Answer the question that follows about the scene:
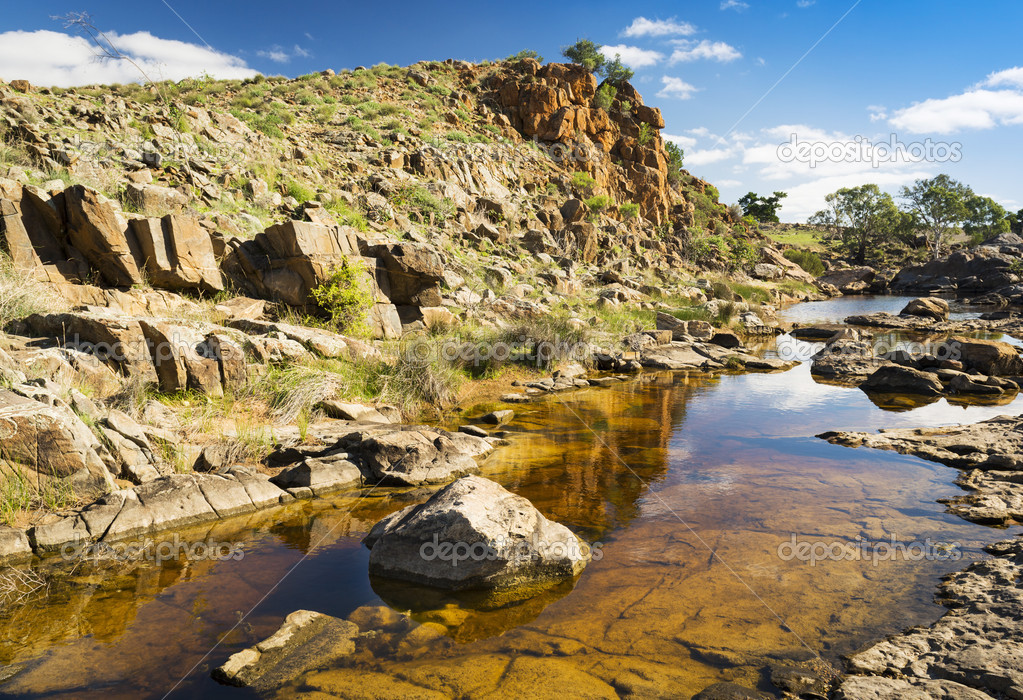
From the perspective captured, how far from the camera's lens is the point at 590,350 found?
15680 millimetres

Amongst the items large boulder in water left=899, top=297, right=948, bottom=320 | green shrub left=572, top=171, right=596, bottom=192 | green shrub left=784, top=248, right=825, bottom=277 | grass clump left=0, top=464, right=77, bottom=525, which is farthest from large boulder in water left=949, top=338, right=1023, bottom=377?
green shrub left=784, top=248, right=825, bottom=277

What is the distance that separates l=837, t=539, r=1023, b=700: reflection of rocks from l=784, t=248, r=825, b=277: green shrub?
56169mm

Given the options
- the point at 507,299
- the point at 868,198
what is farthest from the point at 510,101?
the point at 868,198

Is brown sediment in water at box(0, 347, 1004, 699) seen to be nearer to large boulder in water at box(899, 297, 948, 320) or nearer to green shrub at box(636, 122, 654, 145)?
large boulder in water at box(899, 297, 948, 320)

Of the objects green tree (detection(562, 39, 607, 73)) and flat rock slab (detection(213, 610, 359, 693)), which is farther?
green tree (detection(562, 39, 607, 73))

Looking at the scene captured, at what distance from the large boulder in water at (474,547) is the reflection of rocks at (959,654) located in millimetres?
2322

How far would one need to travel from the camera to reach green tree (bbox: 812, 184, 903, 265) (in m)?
63.7

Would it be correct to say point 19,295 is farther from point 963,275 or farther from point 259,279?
point 963,275

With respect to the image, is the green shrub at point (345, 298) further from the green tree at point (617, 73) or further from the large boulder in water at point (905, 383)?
the green tree at point (617, 73)

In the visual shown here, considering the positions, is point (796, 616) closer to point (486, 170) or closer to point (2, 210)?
point (2, 210)

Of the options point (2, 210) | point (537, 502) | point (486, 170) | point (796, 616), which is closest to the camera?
point (796, 616)

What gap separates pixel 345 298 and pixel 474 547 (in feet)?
29.0

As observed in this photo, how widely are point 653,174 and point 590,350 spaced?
111 ft

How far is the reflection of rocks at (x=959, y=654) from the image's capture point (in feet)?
10.9
